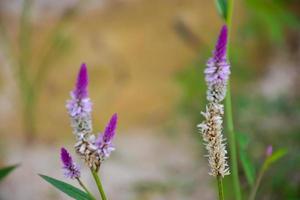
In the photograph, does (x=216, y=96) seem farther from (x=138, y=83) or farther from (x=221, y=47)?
(x=138, y=83)

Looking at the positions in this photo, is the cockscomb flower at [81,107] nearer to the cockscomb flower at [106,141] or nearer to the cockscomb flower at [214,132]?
the cockscomb flower at [106,141]

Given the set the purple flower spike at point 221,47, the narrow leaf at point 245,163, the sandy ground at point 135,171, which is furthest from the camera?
the sandy ground at point 135,171

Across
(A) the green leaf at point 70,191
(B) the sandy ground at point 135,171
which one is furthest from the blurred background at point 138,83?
(A) the green leaf at point 70,191

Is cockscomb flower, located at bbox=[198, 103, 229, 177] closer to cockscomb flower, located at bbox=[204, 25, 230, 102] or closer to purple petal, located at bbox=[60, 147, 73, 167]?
cockscomb flower, located at bbox=[204, 25, 230, 102]

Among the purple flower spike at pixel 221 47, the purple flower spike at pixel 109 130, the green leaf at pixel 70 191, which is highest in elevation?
the purple flower spike at pixel 221 47

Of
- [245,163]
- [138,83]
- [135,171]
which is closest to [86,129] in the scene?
[245,163]

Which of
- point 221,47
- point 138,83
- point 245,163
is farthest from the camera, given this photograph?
point 138,83

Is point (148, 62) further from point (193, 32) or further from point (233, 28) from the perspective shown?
point (233, 28)

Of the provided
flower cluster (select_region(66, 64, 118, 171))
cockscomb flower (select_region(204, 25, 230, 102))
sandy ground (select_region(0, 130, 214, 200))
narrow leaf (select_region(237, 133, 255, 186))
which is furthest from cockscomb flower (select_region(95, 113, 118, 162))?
sandy ground (select_region(0, 130, 214, 200))
